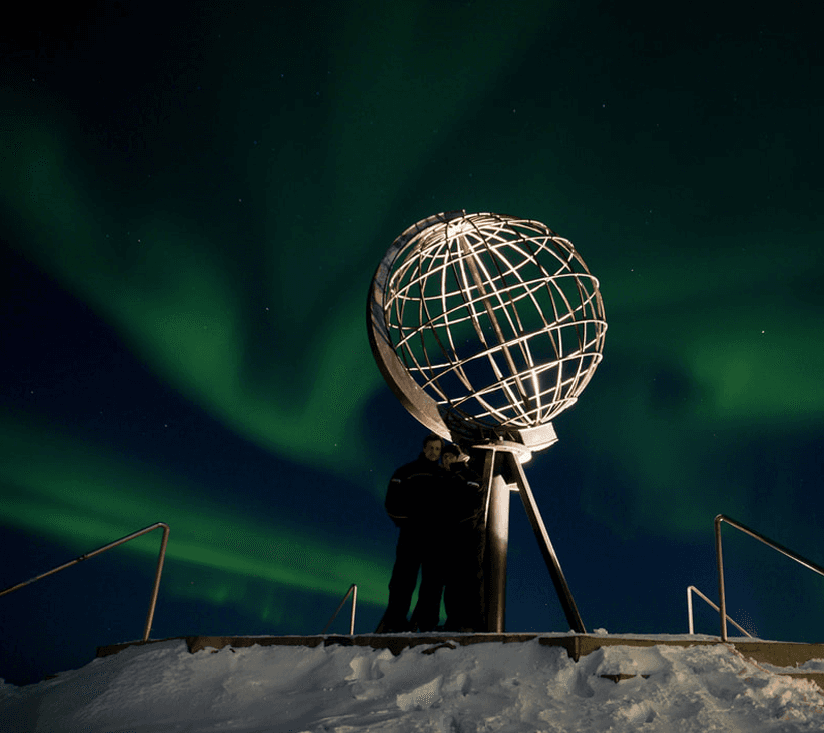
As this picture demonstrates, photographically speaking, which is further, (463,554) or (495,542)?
(495,542)

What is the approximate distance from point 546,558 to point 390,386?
7.12ft

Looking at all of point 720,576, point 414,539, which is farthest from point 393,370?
point 720,576

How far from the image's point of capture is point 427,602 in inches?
224

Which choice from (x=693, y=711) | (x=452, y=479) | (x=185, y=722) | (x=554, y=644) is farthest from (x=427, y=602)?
(x=693, y=711)

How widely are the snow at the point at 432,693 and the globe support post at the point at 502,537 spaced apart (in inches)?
67.6

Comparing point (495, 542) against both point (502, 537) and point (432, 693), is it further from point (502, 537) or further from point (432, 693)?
point (432, 693)

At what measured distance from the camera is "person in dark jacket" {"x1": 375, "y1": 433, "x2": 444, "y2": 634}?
563cm

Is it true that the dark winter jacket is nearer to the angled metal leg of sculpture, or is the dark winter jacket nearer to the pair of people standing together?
the pair of people standing together

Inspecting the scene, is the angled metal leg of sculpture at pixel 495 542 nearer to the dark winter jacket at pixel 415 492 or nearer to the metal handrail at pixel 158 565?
the dark winter jacket at pixel 415 492

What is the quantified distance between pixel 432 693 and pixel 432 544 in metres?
2.35

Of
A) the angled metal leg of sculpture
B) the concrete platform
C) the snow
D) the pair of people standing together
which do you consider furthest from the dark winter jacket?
the snow

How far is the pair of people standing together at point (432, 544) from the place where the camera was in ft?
18.4

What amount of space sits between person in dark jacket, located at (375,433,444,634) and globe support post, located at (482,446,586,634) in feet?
1.71

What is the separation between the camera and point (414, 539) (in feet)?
18.5
